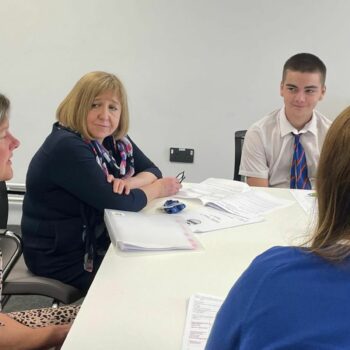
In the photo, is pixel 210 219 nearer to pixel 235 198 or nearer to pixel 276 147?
pixel 235 198

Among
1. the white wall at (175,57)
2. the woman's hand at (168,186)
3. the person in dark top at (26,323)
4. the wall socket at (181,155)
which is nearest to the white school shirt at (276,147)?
the woman's hand at (168,186)

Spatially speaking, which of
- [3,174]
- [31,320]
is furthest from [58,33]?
[31,320]

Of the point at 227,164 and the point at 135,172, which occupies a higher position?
the point at 135,172

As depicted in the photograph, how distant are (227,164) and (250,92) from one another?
20.2 inches

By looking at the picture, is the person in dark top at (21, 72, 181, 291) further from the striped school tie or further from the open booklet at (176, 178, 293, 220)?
the striped school tie

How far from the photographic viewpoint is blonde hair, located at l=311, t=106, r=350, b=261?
58 centimetres

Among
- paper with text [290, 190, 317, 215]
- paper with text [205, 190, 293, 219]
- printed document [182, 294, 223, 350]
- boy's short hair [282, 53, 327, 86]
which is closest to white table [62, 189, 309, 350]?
printed document [182, 294, 223, 350]

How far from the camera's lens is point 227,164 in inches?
119

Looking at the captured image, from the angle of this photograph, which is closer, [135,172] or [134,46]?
[135,172]

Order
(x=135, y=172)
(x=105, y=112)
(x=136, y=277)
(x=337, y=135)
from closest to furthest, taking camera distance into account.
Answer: (x=337, y=135) < (x=136, y=277) < (x=105, y=112) < (x=135, y=172)

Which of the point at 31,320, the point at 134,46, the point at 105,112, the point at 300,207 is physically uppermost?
the point at 134,46

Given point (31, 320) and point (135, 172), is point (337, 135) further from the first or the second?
point (135, 172)

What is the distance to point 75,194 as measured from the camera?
4.96 ft

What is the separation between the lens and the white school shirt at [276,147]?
2.22 meters
